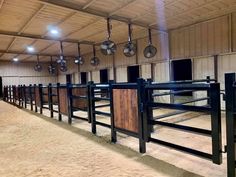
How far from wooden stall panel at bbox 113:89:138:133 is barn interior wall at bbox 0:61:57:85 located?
1512 centimetres

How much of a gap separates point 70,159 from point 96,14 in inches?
169

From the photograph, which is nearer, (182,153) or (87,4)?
(182,153)

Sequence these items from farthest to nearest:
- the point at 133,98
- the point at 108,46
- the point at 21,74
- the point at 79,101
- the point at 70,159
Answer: the point at 21,74 < the point at 108,46 < the point at 79,101 < the point at 133,98 < the point at 70,159

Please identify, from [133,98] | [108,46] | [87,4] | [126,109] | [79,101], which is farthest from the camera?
[108,46]

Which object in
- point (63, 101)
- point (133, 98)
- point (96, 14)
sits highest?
point (96, 14)

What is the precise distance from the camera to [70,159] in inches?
109

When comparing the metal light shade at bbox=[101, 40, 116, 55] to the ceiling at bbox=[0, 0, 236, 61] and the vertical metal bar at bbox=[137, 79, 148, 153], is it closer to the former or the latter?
the ceiling at bbox=[0, 0, 236, 61]

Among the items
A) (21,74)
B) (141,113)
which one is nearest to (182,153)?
(141,113)

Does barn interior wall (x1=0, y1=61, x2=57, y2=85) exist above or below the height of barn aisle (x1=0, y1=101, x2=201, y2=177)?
above

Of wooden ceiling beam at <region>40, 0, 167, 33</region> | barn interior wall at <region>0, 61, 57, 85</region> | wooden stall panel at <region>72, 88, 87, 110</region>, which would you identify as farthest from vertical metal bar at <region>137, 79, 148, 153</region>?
barn interior wall at <region>0, 61, 57, 85</region>

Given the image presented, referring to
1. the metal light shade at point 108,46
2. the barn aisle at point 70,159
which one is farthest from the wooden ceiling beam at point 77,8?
the barn aisle at point 70,159

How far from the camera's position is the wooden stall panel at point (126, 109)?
297 centimetres

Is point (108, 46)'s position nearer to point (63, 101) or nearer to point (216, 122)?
point (63, 101)

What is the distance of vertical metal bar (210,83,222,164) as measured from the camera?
77.5 inches
